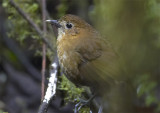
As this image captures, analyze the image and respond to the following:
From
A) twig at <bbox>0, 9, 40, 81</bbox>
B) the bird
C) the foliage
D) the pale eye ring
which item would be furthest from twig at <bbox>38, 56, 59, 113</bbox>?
twig at <bbox>0, 9, 40, 81</bbox>

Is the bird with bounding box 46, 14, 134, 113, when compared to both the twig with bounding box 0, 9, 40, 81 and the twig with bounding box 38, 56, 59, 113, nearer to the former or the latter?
the twig with bounding box 38, 56, 59, 113

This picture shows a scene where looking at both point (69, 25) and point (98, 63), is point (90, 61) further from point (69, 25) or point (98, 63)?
point (69, 25)

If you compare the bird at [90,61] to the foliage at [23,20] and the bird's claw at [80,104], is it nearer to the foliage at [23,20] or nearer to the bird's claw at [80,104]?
the bird's claw at [80,104]

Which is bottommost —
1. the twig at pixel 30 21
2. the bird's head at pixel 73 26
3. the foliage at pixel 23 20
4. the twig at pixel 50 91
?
the twig at pixel 50 91

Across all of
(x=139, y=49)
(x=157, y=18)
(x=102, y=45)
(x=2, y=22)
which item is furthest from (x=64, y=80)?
(x=2, y=22)

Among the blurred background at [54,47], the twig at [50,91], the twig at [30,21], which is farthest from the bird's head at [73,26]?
the twig at [30,21]

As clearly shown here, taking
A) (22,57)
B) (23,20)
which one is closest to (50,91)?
(23,20)
